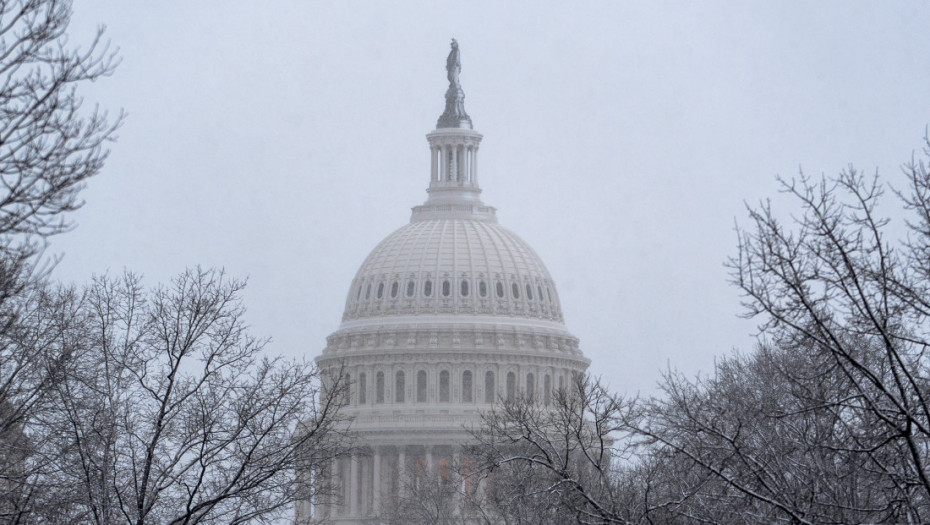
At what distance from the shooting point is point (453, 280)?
17450 cm

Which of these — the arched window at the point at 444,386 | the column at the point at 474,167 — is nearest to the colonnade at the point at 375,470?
the arched window at the point at 444,386

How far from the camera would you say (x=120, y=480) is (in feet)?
120

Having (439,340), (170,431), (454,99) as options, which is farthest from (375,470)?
(170,431)

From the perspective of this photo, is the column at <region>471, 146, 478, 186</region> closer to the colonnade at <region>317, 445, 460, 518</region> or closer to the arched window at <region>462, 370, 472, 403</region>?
the arched window at <region>462, 370, 472, 403</region>

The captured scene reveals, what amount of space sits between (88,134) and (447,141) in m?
158

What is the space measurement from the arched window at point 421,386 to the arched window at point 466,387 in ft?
10.5

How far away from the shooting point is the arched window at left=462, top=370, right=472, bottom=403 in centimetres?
17040

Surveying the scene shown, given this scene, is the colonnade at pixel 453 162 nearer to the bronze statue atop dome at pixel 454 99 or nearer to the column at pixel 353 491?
the bronze statue atop dome at pixel 454 99

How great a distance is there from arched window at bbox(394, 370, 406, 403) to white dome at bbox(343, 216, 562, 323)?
5.19 m

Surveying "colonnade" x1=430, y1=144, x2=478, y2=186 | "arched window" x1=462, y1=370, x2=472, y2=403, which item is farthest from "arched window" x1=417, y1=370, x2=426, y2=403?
"colonnade" x1=430, y1=144, x2=478, y2=186

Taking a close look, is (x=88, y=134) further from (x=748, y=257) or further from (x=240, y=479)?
(x=240, y=479)

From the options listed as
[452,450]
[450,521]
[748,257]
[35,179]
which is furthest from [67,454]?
[452,450]

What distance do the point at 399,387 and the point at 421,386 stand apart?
6.07ft

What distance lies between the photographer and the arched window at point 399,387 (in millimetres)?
171375
